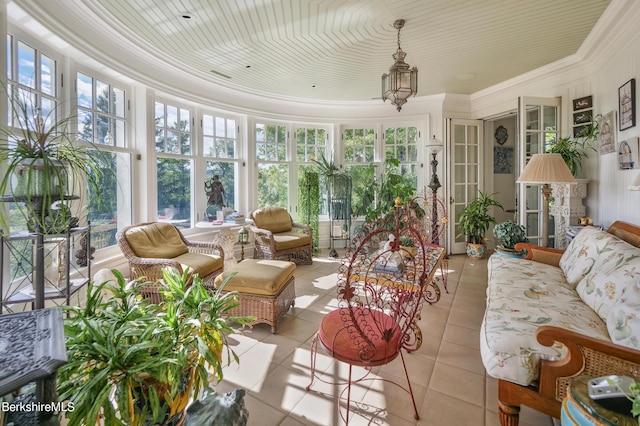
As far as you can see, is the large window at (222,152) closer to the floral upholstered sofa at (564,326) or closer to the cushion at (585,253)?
the floral upholstered sofa at (564,326)

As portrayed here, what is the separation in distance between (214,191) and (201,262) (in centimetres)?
179

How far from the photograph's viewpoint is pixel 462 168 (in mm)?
5395

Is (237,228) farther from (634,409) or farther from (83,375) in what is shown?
(634,409)

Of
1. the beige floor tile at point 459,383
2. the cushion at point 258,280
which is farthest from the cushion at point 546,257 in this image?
the cushion at point 258,280

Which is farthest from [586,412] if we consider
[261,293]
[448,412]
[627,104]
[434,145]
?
[434,145]

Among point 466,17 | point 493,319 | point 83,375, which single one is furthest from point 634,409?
point 466,17

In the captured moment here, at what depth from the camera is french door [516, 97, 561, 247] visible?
13.0 ft

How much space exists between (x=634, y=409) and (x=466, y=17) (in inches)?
126

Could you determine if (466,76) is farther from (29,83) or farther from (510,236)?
(29,83)

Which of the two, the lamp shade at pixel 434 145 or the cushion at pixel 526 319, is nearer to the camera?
the cushion at pixel 526 319

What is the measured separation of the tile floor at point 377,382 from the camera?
169 cm

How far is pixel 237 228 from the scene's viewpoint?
4797 millimetres

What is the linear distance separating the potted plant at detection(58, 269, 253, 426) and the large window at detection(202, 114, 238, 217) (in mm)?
3555

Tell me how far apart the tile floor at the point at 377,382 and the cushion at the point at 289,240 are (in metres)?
1.45
